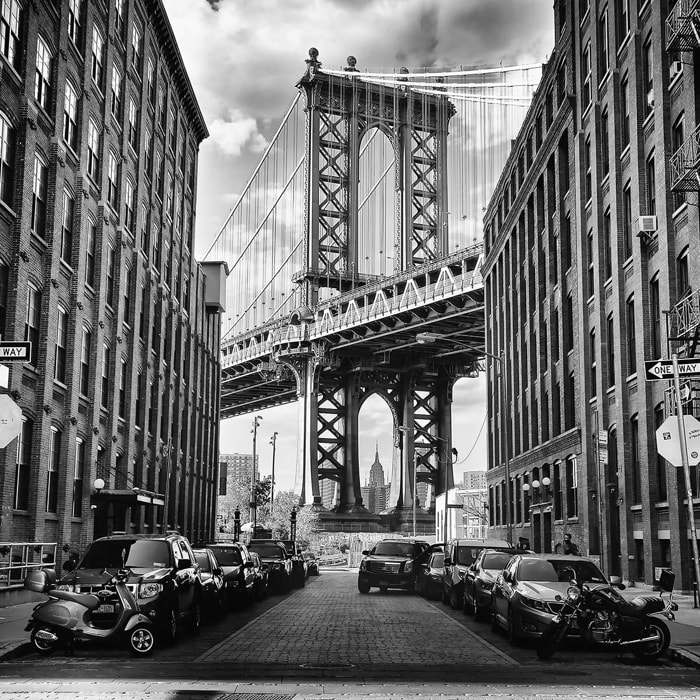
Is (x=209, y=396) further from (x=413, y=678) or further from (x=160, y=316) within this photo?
(x=413, y=678)

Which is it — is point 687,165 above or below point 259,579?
above

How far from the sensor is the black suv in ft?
51.0

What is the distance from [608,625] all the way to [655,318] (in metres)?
18.0

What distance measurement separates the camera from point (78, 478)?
33188 mm

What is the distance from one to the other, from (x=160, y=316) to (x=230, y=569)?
24686mm

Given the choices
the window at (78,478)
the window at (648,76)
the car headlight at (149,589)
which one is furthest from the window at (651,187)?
the car headlight at (149,589)

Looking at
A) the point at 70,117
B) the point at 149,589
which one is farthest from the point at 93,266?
the point at 149,589

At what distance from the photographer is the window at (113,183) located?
125 feet

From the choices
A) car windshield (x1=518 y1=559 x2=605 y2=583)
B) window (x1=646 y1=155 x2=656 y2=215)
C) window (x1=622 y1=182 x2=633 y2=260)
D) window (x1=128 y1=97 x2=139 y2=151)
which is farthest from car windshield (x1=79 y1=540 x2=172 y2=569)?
window (x1=128 y1=97 x2=139 y2=151)

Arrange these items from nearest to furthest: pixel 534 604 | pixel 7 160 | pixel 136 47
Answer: pixel 534 604 < pixel 7 160 < pixel 136 47

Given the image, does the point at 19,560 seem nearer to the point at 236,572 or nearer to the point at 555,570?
the point at 236,572

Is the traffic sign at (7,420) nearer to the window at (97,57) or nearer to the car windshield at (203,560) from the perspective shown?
the car windshield at (203,560)

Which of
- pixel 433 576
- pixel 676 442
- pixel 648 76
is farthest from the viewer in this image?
pixel 648 76

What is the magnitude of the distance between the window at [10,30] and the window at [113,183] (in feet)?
34.8
